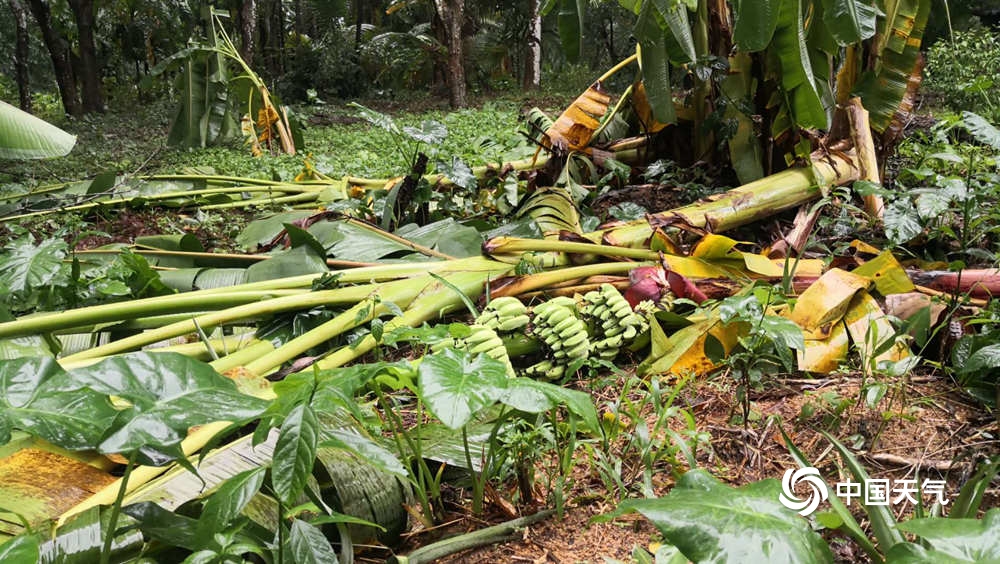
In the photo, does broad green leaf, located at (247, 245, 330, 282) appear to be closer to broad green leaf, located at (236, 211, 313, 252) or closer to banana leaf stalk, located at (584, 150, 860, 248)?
broad green leaf, located at (236, 211, 313, 252)

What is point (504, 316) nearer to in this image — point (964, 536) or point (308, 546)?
point (308, 546)

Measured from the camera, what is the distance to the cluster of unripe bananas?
5.62ft

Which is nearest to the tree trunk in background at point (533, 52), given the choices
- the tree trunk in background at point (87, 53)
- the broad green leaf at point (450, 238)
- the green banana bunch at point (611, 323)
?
the tree trunk in background at point (87, 53)

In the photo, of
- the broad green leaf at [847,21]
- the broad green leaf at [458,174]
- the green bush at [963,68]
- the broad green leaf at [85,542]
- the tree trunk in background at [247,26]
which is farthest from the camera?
the tree trunk in background at [247,26]

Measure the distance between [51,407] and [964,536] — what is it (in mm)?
962

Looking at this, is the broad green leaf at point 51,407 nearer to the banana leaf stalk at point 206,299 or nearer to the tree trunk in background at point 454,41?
the banana leaf stalk at point 206,299

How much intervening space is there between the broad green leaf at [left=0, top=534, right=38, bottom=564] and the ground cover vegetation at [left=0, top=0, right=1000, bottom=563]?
0.7 inches

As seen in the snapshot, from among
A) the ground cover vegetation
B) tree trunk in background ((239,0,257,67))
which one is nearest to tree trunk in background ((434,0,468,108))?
tree trunk in background ((239,0,257,67))

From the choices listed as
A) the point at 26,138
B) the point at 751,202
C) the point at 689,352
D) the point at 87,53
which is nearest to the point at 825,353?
the point at 689,352

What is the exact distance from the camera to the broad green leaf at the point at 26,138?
4.78 ft

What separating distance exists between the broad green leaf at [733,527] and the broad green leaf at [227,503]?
422mm

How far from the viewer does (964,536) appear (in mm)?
661

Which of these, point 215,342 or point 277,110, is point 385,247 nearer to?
point 215,342

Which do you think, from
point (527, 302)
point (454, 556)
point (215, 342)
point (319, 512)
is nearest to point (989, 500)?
point (454, 556)
